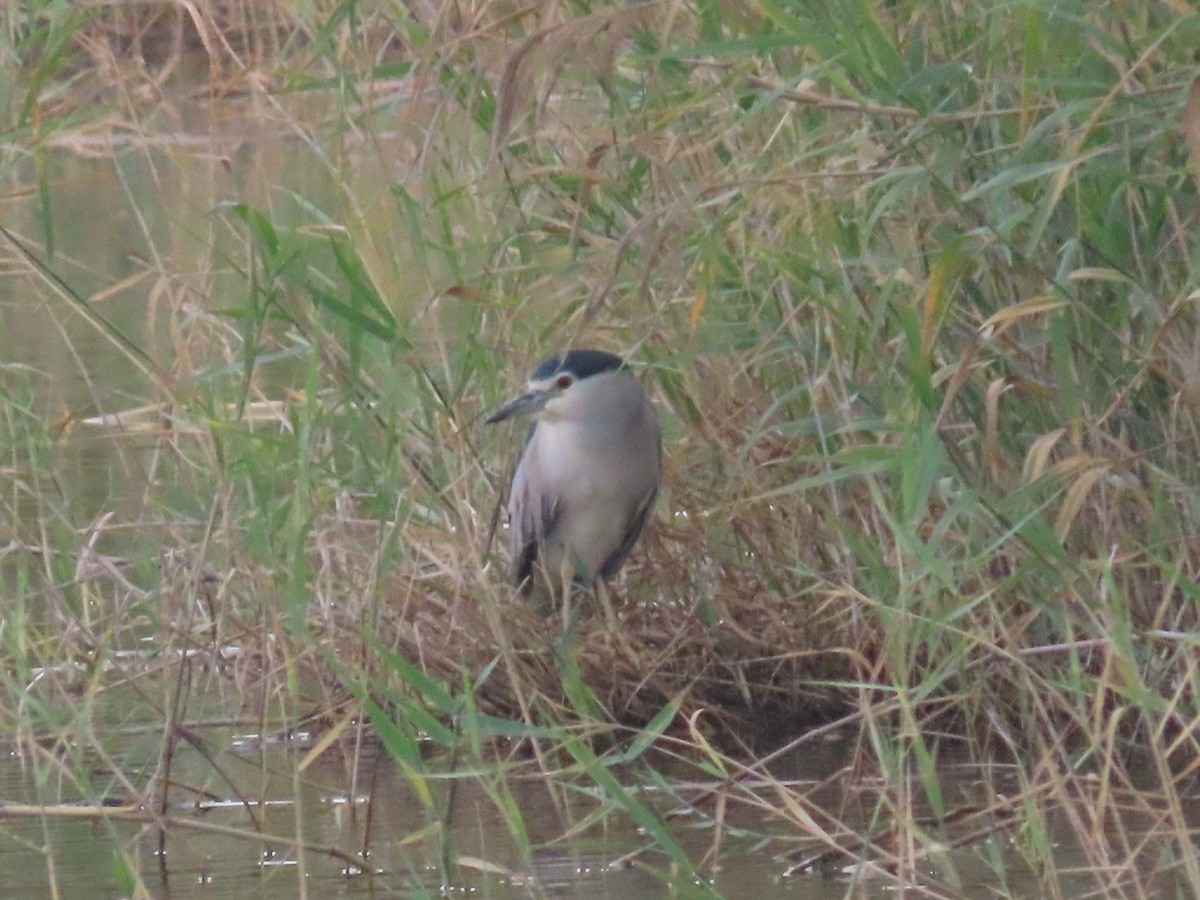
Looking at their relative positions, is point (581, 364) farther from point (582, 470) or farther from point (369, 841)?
point (369, 841)

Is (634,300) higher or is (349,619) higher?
(634,300)

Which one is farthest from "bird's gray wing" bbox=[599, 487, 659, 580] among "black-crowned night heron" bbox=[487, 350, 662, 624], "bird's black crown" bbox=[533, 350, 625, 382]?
"bird's black crown" bbox=[533, 350, 625, 382]

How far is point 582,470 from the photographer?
4.82 metres

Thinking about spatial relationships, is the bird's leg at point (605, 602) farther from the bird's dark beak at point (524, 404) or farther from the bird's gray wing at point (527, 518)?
the bird's dark beak at point (524, 404)

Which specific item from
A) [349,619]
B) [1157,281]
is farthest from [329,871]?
[1157,281]

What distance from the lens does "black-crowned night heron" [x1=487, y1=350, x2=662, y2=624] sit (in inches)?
181

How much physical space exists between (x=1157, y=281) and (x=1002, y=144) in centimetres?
35

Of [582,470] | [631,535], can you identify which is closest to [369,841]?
[631,535]

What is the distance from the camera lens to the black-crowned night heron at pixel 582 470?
15.1ft

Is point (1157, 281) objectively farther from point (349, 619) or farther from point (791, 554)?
point (349, 619)

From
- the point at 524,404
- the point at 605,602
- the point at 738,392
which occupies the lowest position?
the point at 605,602

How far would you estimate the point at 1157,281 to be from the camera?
3816 mm

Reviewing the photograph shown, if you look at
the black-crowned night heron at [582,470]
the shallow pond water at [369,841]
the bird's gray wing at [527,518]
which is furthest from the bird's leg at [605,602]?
the shallow pond water at [369,841]

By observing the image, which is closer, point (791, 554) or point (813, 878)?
point (813, 878)
